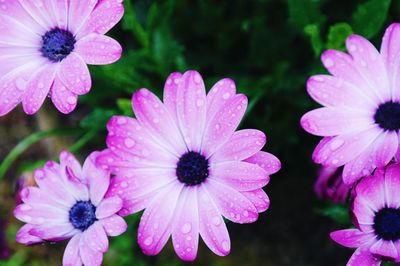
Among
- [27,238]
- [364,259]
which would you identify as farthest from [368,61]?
[27,238]

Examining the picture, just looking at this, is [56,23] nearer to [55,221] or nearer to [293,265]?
[55,221]

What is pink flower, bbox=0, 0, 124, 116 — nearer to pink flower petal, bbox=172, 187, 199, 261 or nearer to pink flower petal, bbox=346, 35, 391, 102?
pink flower petal, bbox=172, 187, 199, 261

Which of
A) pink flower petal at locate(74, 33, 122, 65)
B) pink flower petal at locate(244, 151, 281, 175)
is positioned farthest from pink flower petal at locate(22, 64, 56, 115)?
pink flower petal at locate(244, 151, 281, 175)

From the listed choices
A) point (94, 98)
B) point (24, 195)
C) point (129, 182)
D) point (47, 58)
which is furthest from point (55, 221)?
point (94, 98)

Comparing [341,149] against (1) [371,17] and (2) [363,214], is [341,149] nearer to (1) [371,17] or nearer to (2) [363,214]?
(2) [363,214]

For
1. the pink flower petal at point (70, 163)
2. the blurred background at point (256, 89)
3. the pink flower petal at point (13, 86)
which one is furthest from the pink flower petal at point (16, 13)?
the blurred background at point (256, 89)

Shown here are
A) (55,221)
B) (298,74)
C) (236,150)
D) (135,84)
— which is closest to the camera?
(236,150)

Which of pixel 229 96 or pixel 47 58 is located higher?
pixel 47 58
